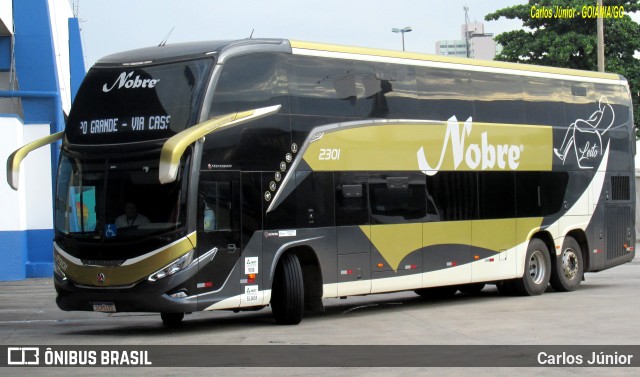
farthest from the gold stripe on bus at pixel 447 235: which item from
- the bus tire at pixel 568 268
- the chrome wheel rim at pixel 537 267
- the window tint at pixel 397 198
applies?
the bus tire at pixel 568 268

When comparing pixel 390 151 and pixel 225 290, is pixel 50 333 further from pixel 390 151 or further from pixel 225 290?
pixel 390 151

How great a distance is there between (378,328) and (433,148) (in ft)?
13.6

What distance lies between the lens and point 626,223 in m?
22.6

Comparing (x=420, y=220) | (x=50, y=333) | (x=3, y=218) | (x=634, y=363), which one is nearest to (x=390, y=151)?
(x=420, y=220)

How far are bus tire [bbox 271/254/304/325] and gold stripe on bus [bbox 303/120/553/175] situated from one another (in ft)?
4.87

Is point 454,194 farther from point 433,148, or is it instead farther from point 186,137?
point 186,137

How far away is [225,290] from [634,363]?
18.5 feet

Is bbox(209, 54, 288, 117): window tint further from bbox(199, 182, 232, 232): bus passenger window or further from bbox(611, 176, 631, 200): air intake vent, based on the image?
bbox(611, 176, 631, 200): air intake vent

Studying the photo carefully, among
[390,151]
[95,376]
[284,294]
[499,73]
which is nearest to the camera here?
[95,376]

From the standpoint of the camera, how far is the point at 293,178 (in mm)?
15734

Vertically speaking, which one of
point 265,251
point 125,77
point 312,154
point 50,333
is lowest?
point 50,333

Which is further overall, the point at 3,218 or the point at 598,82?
the point at 3,218

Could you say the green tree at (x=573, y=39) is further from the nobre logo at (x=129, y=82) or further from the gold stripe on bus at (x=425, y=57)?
the nobre logo at (x=129, y=82)

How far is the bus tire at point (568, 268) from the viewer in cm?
2105
